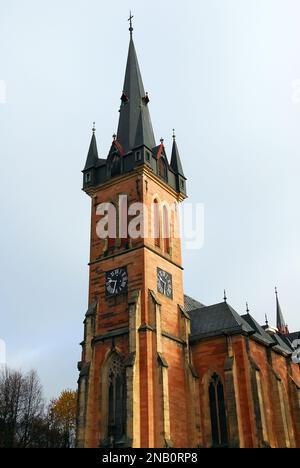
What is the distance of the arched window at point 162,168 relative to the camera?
4266cm

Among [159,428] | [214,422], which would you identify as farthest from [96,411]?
[214,422]

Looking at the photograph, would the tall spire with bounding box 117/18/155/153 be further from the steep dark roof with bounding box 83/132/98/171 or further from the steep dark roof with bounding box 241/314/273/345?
the steep dark roof with bounding box 241/314/273/345

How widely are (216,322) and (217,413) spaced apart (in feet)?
21.2

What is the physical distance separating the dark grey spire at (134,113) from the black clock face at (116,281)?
9.99m

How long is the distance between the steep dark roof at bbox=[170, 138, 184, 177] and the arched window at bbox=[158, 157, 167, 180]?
2.08 metres

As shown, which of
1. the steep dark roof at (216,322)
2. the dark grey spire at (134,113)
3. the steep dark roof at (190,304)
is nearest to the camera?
the steep dark roof at (216,322)

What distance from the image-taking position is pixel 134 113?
148 feet

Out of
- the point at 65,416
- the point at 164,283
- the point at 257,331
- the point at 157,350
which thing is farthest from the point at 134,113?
the point at 65,416

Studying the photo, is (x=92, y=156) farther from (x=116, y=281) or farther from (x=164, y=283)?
(x=164, y=283)

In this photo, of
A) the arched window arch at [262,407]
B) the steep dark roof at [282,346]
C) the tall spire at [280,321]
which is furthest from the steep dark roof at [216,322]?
the tall spire at [280,321]

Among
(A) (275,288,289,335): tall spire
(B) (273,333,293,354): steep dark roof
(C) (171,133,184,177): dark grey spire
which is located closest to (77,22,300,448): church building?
(B) (273,333,293,354): steep dark roof

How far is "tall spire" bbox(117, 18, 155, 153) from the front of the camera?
41.9 meters

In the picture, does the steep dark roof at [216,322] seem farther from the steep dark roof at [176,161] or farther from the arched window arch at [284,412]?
the steep dark roof at [176,161]

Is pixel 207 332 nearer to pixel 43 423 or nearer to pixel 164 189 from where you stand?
pixel 164 189
